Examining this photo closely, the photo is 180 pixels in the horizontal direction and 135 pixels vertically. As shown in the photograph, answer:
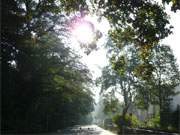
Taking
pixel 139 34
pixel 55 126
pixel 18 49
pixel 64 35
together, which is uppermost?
pixel 64 35

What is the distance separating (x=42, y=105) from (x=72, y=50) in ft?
34.3

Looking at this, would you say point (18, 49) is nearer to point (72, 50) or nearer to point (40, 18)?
point (40, 18)

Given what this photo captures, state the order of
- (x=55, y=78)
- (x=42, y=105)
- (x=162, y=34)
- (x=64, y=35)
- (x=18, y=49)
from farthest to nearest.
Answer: (x=42, y=105) → (x=55, y=78) → (x=64, y=35) → (x=18, y=49) → (x=162, y=34)

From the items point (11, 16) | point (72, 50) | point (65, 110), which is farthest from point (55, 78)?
point (65, 110)

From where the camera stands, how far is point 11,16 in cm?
2783

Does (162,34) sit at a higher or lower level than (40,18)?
lower

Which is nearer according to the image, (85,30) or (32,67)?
(85,30)

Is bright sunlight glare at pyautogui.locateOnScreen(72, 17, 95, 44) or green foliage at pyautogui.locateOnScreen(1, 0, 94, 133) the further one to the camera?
green foliage at pyautogui.locateOnScreen(1, 0, 94, 133)

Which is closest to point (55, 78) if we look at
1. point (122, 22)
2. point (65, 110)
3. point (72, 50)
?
point (72, 50)

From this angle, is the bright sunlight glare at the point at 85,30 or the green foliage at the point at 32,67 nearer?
the bright sunlight glare at the point at 85,30

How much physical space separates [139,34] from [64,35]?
3065 cm

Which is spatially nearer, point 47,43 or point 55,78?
point 47,43

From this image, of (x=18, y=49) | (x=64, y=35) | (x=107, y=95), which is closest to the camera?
(x=18, y=49)

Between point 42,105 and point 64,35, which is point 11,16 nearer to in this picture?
point 64,35
